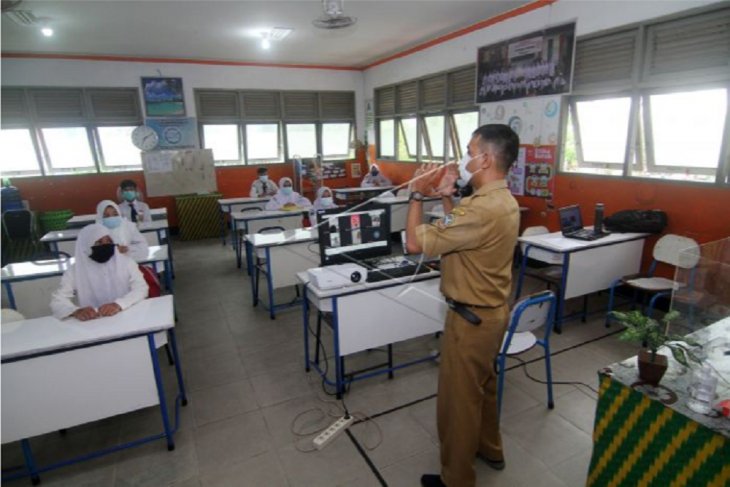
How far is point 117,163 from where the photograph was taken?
25.7 feet

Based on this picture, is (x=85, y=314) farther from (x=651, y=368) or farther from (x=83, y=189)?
(x=83, y=189)

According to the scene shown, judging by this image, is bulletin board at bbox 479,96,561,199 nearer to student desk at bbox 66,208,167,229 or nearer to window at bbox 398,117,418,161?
window at bbox 398,117,418,161

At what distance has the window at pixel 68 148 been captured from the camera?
7297 millimetres

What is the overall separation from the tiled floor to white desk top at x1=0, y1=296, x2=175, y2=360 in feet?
2.58

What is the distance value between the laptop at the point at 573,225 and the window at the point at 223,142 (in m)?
6.83

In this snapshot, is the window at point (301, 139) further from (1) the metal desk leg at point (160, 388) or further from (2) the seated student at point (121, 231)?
(1) the metal desk leg at point (160, 388)

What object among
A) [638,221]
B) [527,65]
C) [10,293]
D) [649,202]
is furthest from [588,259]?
[10,293]

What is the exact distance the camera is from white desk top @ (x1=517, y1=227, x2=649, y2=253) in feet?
12.1

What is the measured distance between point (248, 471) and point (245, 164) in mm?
7426

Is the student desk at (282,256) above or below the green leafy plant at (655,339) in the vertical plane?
below

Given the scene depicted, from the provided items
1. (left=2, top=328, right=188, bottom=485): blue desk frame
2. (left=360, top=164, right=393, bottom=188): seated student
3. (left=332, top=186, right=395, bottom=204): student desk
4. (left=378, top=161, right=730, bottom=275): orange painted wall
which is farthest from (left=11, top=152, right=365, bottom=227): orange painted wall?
(left=2, top=328, right=188, bottom=485): blue desk frame

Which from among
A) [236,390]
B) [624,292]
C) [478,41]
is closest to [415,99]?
[478,41]

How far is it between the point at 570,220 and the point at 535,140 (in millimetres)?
1595

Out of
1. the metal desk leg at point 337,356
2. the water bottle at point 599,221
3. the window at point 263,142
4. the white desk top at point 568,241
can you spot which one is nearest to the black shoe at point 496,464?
the metal desk leg at point 337,356
